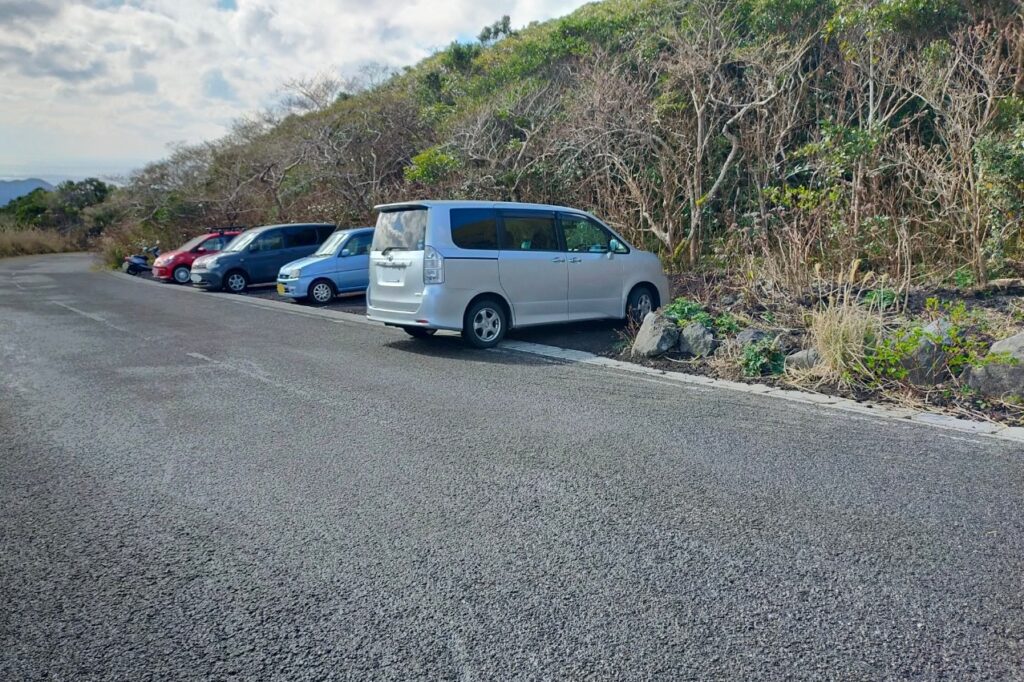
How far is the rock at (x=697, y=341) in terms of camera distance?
31.4 ft

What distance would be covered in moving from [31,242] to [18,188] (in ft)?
80.0

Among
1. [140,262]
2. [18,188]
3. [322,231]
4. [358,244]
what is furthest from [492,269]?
[18,188]

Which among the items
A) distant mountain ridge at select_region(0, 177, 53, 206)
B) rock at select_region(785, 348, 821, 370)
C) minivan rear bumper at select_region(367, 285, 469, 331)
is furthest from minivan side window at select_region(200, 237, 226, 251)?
distant mountain ridge at select_region(0, 177, 53, 206)

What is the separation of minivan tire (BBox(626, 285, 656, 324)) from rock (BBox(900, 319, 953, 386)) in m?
4.77

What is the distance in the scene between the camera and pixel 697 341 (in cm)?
969

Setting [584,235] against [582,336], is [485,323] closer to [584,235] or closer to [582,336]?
[582,336]

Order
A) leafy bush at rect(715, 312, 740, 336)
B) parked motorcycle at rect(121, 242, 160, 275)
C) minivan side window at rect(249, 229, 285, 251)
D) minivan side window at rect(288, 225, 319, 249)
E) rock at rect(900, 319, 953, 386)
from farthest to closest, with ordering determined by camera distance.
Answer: parked motorcycle at rect(121, 242, 160, 275)
minivan side window at rect(288, 225, 319, 249)
minivan side window at rect(249, 229, 285, 251)
leafy bush at rect(715, 312, 740, 336)
rock at rect(900, 319, 953, 386)

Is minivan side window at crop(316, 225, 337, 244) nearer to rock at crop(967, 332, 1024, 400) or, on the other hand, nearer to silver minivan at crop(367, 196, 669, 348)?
silver minivan at crop(367, 196, 669, 348)

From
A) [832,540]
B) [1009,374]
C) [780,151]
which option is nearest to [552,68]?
[780,151]

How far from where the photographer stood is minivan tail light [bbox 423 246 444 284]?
34.1ft

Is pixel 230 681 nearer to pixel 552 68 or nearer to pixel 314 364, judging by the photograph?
pixel 314 364

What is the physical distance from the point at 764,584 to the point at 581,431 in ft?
9.44

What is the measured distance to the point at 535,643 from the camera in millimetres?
3424

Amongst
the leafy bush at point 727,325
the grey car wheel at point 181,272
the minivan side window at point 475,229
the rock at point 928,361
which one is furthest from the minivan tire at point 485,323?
the grey car wheel at point 181,272
